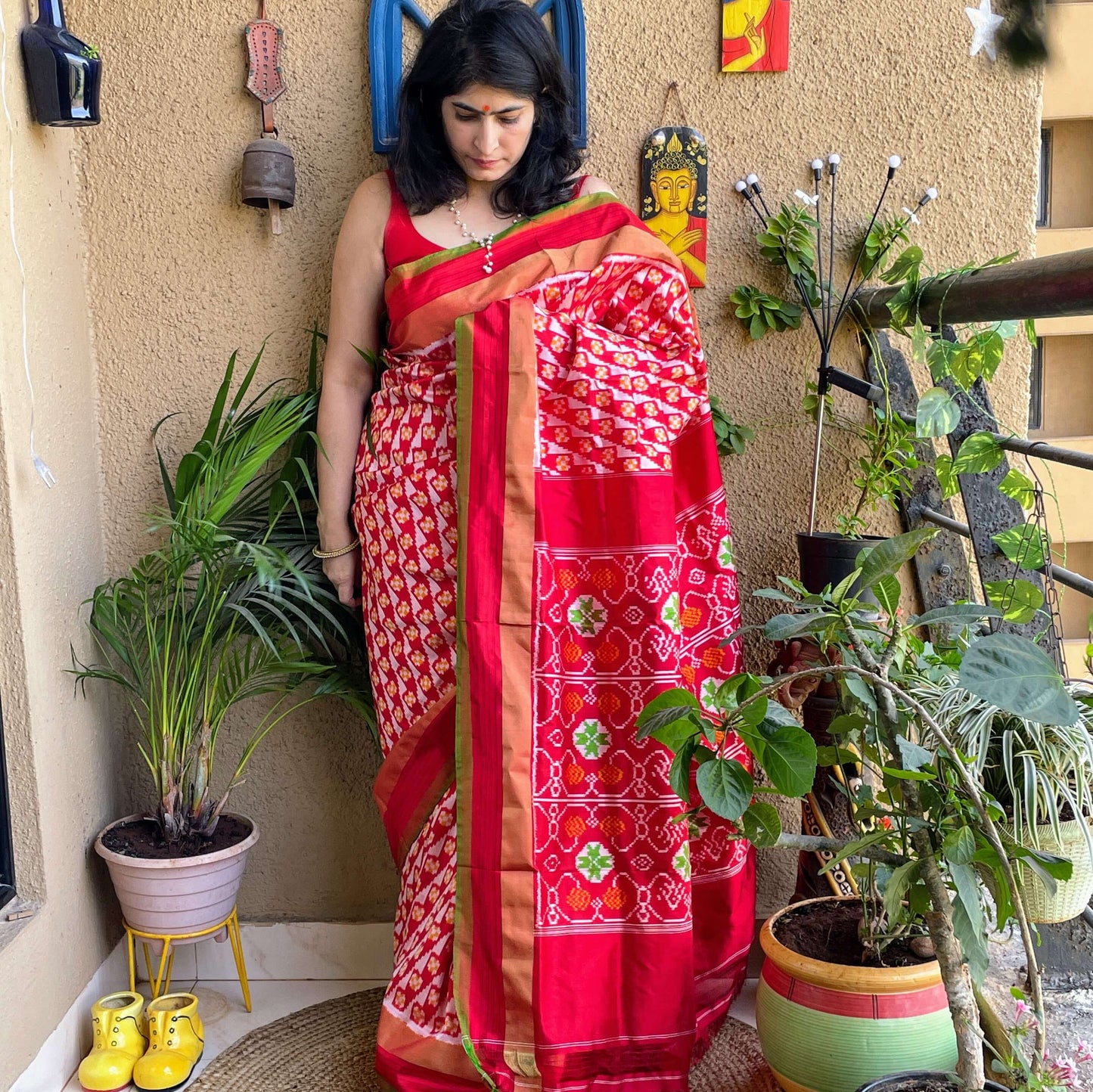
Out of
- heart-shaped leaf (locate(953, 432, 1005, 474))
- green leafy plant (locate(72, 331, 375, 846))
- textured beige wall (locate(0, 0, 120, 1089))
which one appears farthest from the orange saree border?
heart-shaped leaf (locate(953, 432, 1005, 474))

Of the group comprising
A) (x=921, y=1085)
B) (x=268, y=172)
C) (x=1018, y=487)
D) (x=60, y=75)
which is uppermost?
(x=60, y=75)

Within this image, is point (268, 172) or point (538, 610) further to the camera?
point (268, 172)

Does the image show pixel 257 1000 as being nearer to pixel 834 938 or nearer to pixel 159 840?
pixel 159 840

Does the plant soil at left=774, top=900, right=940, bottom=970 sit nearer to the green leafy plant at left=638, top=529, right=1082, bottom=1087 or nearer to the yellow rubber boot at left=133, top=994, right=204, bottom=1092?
the green leafy plant at left=638, top=529, right=1082, bottom=1087

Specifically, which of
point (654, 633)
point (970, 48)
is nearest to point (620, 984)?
point (654, 633)

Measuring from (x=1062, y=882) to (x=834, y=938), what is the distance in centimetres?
37

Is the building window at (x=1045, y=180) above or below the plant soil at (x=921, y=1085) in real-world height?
above

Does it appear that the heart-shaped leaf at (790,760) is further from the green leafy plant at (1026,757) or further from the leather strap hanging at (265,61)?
the leather strap hanging at (265,61)

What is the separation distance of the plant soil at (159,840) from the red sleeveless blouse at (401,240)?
3.44ft

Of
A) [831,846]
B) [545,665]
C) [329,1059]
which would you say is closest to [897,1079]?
[831,846]

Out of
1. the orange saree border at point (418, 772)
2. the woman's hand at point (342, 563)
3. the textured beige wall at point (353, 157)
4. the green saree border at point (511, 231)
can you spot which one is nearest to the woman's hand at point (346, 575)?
the woman's hand at point (342, 563)

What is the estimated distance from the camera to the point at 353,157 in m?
1.89

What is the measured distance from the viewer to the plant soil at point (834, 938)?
4.76 feet

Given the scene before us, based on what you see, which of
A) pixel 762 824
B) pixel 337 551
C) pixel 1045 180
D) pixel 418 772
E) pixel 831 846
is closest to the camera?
pixel 762 824
